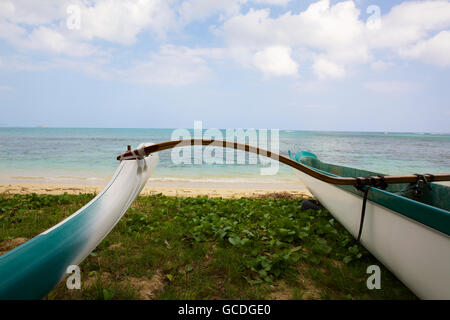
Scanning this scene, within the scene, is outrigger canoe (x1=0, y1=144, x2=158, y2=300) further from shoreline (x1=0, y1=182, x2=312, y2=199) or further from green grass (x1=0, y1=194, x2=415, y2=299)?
shoreline (x1=0, y1=182, x2=312, y2=199)

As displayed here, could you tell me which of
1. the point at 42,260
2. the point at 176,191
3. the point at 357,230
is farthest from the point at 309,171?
the point at 176,191

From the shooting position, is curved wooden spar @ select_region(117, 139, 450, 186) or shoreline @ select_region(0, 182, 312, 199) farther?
shoreline @ select_region(0, 182, 312, 199)

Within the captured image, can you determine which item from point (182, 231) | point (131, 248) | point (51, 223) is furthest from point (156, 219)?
point (51, 223)

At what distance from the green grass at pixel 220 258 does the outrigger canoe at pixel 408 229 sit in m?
0.23

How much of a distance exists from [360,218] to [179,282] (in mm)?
1607

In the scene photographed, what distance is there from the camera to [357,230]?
224cm

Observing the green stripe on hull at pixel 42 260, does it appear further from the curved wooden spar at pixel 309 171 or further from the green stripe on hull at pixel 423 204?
the green stripe on hull at pixel 423 204

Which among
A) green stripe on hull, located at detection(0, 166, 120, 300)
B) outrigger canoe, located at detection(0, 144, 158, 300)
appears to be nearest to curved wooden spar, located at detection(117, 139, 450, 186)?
outrigger canoe, located at detection(0, 144, 158, 300)

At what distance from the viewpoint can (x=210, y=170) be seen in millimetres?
Answer: 10602

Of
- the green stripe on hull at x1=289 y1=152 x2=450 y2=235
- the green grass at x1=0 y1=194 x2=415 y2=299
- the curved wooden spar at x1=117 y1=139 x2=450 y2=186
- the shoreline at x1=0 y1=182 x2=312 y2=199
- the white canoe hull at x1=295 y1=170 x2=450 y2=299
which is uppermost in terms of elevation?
the curved wooden spar at x1=117 y1=139 x2=450 y2=186

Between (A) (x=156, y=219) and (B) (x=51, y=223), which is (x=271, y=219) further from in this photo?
(B) (x=51, y=223)

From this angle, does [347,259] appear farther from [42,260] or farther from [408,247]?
[42,260]

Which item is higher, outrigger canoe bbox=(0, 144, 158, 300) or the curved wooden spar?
the curved wooden spar

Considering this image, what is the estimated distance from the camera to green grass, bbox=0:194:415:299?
1741 millimetres
